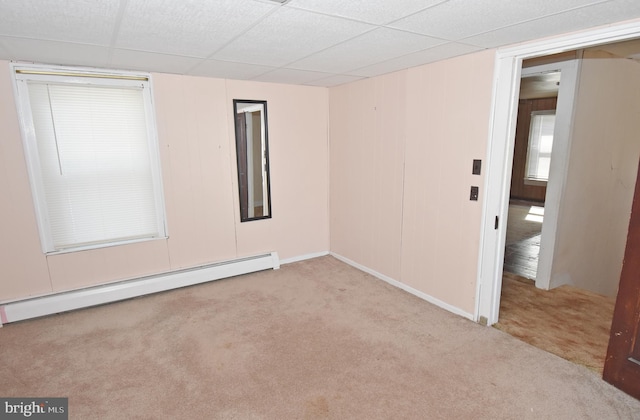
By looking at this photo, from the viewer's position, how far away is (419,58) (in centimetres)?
290

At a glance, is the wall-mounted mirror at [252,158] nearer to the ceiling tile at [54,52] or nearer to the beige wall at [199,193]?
the beige wall at [199,193]

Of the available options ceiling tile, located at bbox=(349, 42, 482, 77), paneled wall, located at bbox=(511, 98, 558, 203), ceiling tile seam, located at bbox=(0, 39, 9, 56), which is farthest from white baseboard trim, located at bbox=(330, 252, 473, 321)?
paneled wall, located at bbox=(511, 98, 558, 203)

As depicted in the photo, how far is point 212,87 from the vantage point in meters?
3.71

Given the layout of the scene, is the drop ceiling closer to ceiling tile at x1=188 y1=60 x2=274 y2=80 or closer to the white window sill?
ceiling tile at x1=188 y1=60 x2=274 y2=80

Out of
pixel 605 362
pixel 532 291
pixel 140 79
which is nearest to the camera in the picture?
A: pixel 605 362

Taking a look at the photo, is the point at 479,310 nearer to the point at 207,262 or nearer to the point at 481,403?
the point at 481,403

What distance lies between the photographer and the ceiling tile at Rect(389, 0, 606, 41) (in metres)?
1.74

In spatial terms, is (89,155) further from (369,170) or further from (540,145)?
(540,145)

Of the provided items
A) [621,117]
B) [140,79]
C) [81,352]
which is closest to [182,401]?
[81,352]

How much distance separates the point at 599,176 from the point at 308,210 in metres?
3.38

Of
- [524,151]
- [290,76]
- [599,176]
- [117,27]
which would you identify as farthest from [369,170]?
[524,151]

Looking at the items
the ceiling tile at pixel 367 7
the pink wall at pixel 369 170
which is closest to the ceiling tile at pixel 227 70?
the pink wall at pixel 369 170

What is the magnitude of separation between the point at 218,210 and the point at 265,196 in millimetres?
603

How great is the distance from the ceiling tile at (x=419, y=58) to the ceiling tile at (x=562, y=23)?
14 centimetres
